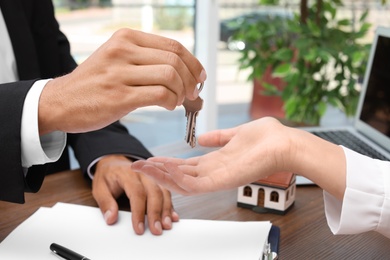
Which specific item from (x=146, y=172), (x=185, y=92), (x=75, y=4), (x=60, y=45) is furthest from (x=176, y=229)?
(x=75, y=4)

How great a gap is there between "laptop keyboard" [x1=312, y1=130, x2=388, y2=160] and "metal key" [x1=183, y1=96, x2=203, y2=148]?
0.61m

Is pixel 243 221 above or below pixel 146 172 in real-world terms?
below

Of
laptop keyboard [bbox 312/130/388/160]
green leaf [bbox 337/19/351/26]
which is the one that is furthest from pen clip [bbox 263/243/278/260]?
green leaf [bbox 337/19/351/26]

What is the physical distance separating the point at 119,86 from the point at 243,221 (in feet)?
1.18

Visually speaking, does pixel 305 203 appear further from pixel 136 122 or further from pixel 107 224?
pixel 136 122

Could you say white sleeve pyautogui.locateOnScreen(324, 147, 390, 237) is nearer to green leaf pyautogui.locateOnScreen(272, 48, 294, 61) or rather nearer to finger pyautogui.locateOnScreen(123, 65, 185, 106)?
finger pyautogui.locateOnScreen(123, 65, 185, 106)

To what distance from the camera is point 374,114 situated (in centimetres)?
138

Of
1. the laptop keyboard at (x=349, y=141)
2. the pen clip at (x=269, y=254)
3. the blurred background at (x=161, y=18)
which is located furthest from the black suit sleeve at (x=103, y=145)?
the blurred background at (x=161, y=18)

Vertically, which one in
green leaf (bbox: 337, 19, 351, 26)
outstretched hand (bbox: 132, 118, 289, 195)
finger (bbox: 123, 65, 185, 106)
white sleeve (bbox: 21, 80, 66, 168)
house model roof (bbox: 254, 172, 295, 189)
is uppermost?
finger (bbox: 123, 65, 185, 106)

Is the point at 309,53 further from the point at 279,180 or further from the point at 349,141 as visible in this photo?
the point at 279,180

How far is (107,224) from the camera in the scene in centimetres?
84

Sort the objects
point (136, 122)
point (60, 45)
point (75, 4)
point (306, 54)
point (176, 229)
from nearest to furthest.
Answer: point (176, 229) → point (60, 45) → point (306, 54) → point (75, 4) → point (136, 122)

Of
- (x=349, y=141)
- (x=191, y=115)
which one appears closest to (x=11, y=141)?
(x=191, y=115)

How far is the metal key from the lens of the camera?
2.64ft
